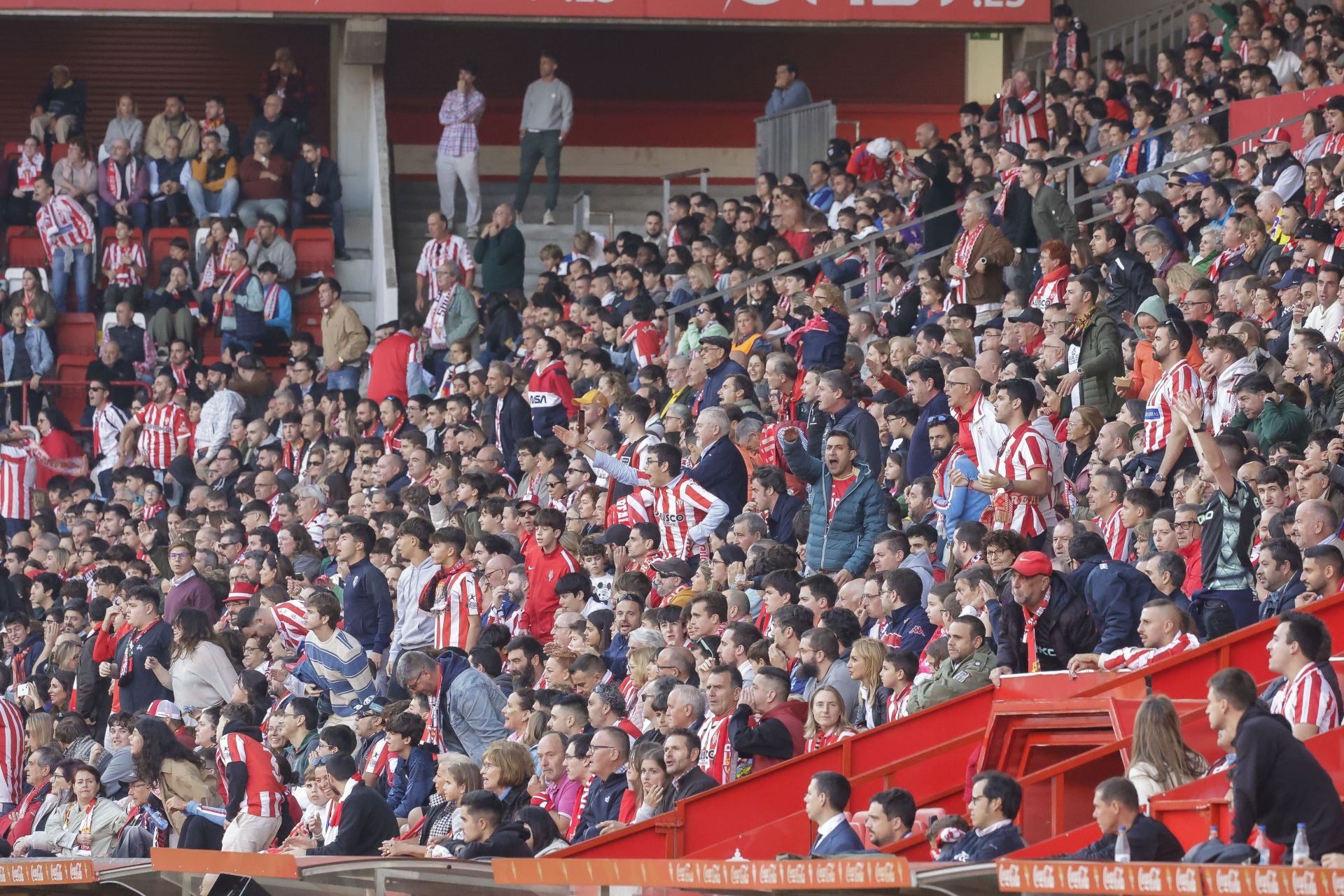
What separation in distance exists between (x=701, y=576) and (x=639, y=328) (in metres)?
5.91

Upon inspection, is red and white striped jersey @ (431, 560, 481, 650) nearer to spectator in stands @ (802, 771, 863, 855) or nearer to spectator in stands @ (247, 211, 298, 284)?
spectator in stands @ (802, 771, 863, 855)

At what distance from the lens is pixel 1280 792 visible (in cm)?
660

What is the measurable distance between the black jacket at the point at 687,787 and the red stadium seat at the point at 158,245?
14073mm

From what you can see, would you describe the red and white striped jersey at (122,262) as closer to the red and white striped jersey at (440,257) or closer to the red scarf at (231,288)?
the red scarf at (231,288)

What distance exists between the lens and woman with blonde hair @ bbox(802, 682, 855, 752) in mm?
9445

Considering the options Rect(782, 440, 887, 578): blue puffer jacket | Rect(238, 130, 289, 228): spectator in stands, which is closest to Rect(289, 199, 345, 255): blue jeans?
Rect(238, 130, 289, 228): spectator in stands

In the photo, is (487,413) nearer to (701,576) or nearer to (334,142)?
(701,576)

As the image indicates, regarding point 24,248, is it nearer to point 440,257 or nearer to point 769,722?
point 440,257

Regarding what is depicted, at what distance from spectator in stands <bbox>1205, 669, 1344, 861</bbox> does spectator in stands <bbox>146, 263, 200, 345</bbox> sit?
1592 centimetres

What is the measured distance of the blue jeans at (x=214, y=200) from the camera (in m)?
22.2

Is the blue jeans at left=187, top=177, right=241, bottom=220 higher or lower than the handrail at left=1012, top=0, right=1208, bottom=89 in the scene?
lower

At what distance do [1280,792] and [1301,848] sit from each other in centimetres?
20

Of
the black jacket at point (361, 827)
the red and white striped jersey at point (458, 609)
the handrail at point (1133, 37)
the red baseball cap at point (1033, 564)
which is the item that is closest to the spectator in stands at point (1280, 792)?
the red baseball cap at point (1033, 564)

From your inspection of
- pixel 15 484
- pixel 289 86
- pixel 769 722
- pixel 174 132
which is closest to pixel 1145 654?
pixel 769 722
